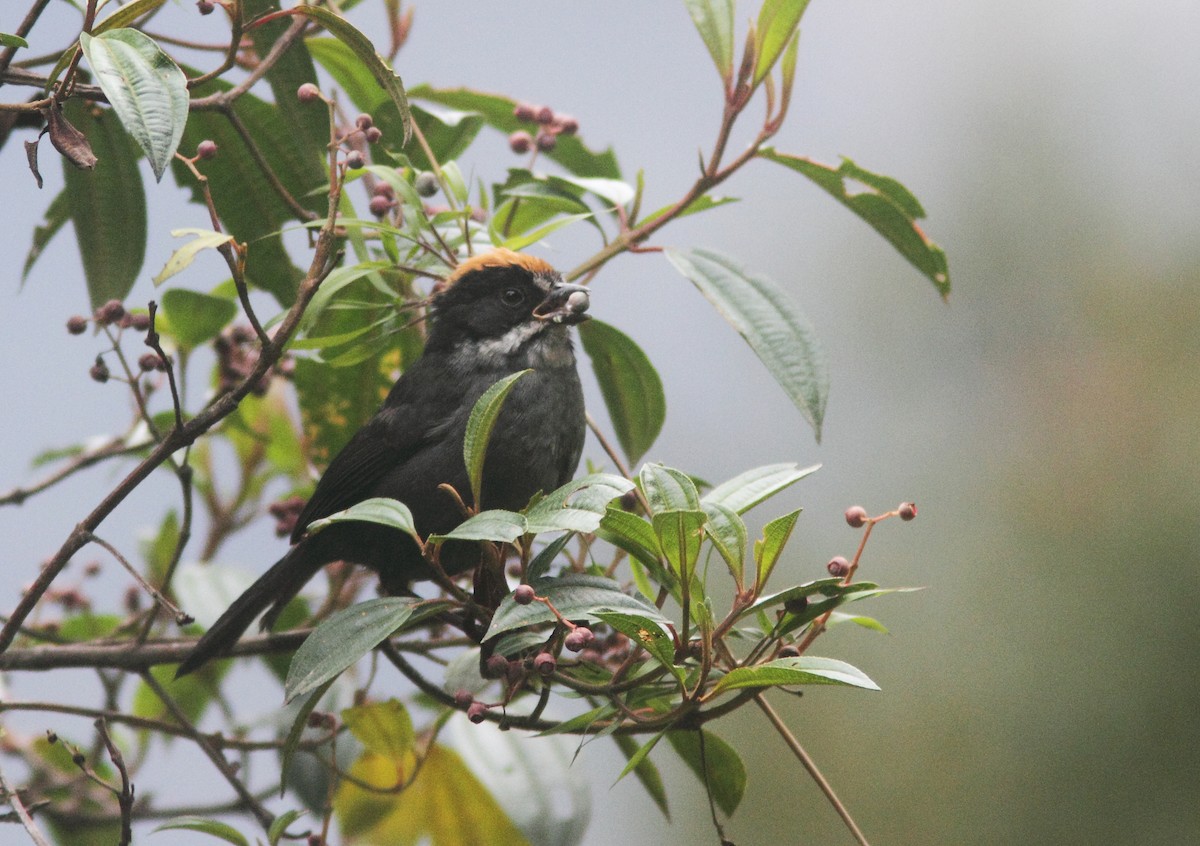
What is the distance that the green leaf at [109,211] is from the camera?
2383mm

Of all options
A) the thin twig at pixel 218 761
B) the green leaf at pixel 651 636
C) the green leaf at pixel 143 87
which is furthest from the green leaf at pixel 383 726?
the green leaf at pixel 143 87

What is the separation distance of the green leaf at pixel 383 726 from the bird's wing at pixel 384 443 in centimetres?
43

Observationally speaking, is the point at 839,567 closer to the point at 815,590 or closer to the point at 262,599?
the point at 815,590

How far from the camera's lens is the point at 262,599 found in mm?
2604

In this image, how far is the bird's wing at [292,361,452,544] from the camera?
8.39 feet

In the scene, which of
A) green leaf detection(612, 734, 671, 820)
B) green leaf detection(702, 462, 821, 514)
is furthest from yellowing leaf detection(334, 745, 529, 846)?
green leaf detection(702, 462, 821, 514)

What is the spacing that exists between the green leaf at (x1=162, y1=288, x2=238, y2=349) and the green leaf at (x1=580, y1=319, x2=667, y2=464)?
0.80 metres

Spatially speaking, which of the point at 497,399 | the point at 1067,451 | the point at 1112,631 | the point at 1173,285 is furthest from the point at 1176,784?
the point at 497,399

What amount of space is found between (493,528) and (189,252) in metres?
0.59

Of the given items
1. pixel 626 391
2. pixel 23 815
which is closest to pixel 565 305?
pixel 626 391

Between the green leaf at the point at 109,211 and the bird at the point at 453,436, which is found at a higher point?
the green leaf at the point at 109,211

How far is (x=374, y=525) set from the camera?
2531 mm

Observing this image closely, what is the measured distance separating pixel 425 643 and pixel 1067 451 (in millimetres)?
4562

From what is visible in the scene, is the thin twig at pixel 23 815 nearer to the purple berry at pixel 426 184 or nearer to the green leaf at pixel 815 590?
the green leaf at pixel 815 590
